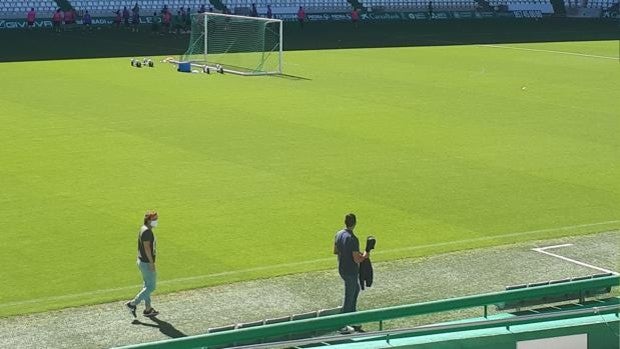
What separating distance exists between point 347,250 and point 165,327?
3086 mm

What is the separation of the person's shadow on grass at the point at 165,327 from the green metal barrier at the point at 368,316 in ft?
10.2

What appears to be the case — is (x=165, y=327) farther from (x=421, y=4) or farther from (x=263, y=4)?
(x=421, y=4)

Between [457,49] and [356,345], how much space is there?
45835 millimetres

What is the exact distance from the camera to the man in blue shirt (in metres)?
17.6

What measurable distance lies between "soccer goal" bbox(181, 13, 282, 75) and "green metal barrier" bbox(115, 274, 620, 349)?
3263 cm

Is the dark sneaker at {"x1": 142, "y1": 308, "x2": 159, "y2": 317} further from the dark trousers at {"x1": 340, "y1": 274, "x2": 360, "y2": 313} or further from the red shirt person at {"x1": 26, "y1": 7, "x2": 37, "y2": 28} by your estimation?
the red shirt person at {"x1": 26, "y1": 7, "x2": 37, "y2": 28}

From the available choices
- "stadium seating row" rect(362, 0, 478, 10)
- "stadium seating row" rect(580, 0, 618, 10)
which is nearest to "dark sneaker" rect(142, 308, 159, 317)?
"stadium seating row" rect(362, 0, 478, 10)

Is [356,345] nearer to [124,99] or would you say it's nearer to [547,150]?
[547,150]

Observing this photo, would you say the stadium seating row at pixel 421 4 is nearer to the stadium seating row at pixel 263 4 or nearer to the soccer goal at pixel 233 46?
the stadium seating row at pixel 263 4

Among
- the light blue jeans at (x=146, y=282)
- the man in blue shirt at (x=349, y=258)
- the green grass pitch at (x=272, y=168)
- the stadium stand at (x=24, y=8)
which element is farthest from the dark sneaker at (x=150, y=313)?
the stadium stand at (x=24, y=8)

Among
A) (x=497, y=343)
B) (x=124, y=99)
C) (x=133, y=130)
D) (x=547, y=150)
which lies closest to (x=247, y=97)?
(x=124, y=99)

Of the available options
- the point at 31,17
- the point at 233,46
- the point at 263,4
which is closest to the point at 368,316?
the point at 233,46

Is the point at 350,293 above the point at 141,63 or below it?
above

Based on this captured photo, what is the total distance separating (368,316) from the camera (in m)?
15.4
